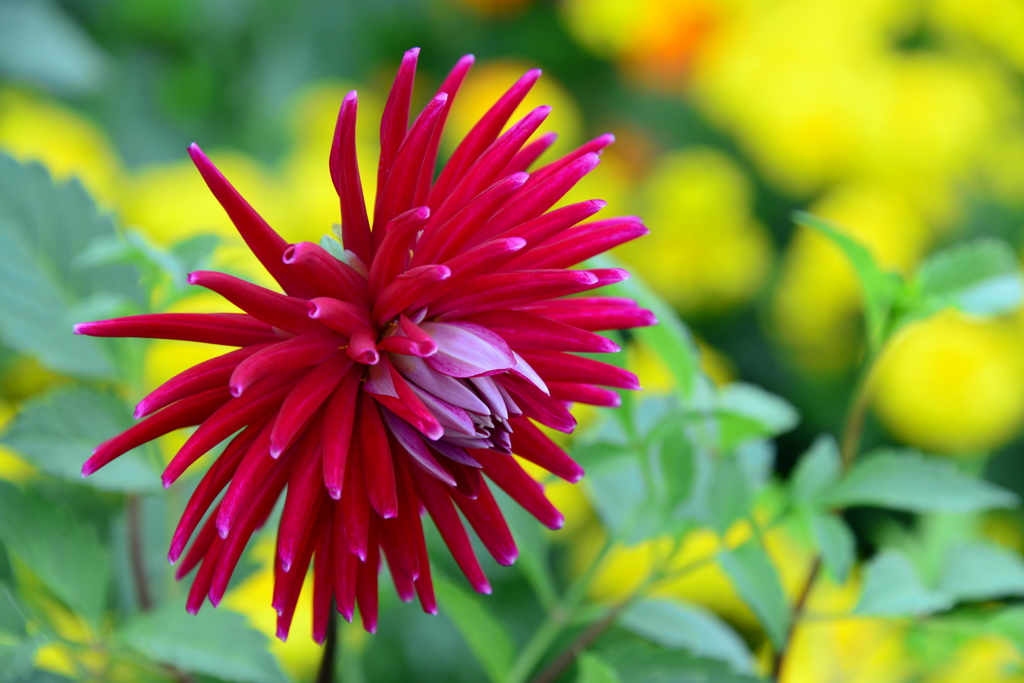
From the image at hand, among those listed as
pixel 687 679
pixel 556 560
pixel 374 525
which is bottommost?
pixel 556 560

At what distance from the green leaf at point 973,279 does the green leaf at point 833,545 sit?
0.10m

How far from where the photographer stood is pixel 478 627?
0.37 metres

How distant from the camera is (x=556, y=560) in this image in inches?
33.3

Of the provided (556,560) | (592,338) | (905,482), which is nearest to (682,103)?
(556,560)

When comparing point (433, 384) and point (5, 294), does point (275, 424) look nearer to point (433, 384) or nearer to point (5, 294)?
point (433, 384)

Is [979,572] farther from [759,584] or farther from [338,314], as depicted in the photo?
[338,314]

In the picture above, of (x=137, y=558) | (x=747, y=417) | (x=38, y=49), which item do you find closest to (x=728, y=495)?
(x=747, y=417)

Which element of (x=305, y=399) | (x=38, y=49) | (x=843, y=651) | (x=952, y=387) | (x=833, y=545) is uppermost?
(x=38, y=49)

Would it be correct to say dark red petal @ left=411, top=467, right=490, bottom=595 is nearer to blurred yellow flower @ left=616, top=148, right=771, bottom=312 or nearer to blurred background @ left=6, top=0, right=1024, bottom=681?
blurred background @ left=6, top=0, right=1024, bottom=681

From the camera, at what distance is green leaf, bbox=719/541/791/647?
370 millimetres

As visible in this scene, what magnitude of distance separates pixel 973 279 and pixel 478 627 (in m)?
0.26

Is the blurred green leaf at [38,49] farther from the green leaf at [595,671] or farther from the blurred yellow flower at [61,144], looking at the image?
the green leaf at [595,671]

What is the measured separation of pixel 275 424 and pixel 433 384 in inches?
1.8

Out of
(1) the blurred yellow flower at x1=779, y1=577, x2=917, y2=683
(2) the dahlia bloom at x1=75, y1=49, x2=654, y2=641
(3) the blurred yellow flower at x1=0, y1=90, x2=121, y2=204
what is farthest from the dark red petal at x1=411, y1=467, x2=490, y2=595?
(3) the blurred yellow flower at x1=0, y1=90, x2=121, y2=204
